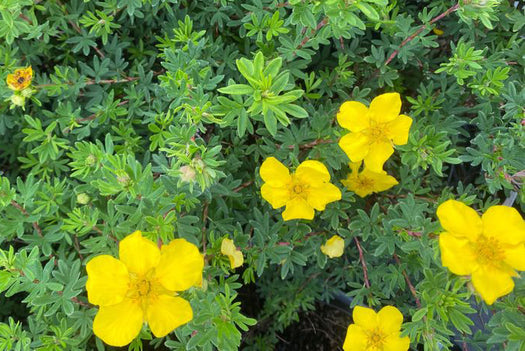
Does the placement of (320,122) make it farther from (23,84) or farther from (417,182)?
(23,84)

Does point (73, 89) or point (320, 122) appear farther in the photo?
A: point (73, 89)

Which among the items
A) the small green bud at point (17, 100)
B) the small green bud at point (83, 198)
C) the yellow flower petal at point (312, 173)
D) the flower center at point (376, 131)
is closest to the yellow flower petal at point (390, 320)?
the yellow flower petal at point (312, 173)

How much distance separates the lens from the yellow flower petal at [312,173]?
1.83m

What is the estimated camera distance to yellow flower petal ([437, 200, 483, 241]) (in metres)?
1.56

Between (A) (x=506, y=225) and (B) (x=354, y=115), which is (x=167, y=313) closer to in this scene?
(B) (x=354, y=115)

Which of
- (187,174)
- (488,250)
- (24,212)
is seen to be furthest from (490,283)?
(24,212)

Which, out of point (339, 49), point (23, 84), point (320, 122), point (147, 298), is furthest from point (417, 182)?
point (23, 84)

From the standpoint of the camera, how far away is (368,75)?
2.61m

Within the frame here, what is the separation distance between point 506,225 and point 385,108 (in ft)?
2.08

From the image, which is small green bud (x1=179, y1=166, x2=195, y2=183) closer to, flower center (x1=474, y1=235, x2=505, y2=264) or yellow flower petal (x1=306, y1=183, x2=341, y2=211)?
yellow flower petal (x1=306, y1=183, x2=341, y2=211)

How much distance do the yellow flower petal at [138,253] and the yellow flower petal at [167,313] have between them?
4.9 inches

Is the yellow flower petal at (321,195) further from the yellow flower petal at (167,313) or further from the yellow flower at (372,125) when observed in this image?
the yellow flower petal at (167,313)

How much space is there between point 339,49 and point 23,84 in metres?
1.56

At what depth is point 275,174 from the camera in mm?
1965
